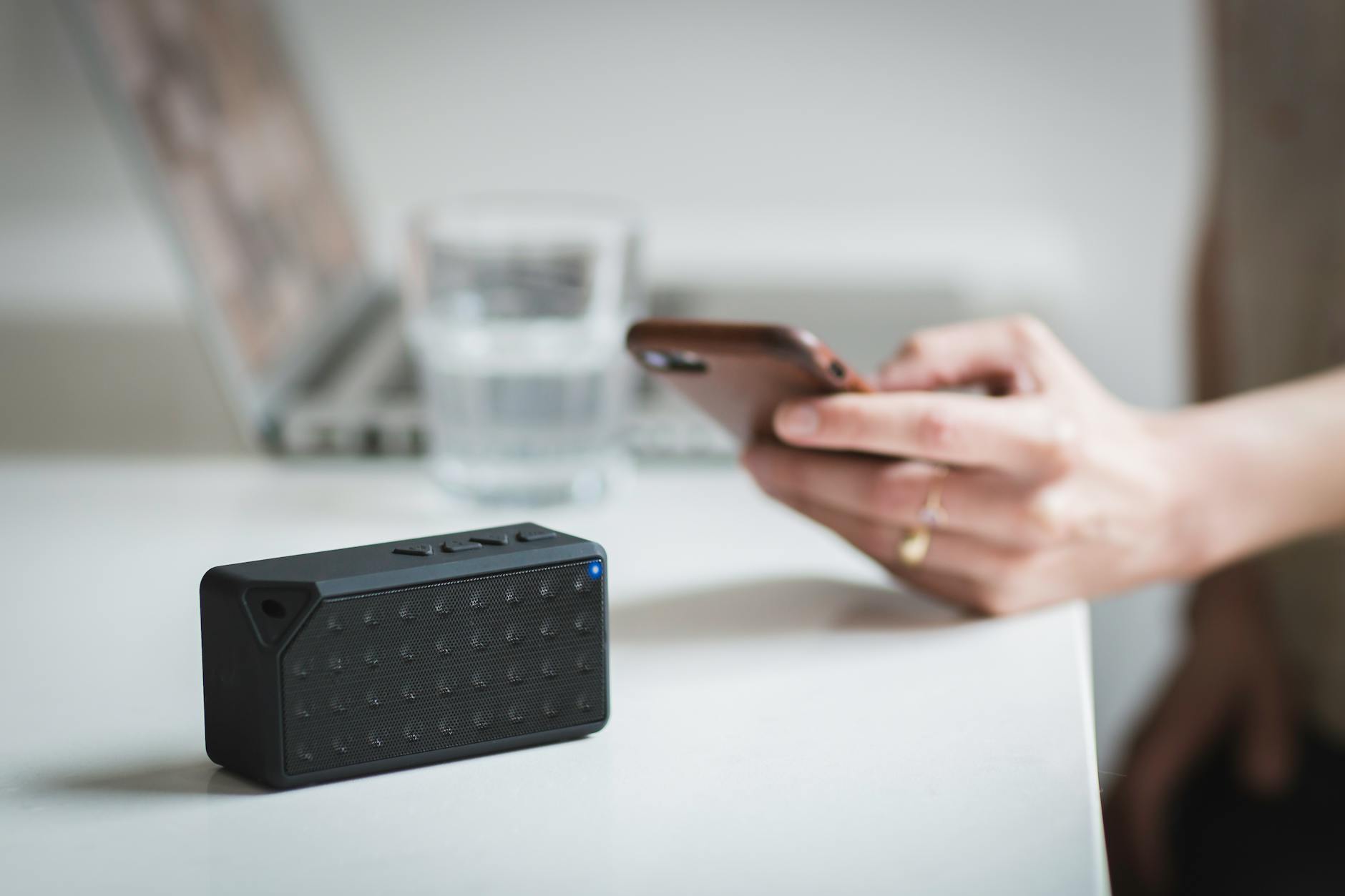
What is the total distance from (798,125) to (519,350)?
2.99 feet

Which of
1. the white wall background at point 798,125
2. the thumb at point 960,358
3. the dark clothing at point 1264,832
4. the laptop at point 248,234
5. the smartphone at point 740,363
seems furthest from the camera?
the white wall background at point 798,125

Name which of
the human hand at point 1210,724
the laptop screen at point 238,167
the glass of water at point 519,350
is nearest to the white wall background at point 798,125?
the laptop screen at point 238,167

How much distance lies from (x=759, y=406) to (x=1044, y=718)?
18cm

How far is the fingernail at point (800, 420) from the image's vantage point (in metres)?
0.53

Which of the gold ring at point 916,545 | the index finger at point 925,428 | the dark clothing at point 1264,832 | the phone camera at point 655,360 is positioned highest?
the phone camera at point 655,360

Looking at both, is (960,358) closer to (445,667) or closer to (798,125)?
(445,667)

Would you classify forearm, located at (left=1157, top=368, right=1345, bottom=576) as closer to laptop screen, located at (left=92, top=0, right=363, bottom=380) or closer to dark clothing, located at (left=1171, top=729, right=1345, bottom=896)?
dark clothing, located at (left=1171, top=729, right=1345, bottom=896)

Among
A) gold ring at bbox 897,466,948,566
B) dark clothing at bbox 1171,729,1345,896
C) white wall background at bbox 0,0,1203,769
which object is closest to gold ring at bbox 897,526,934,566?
gold ring at bbox 897,466,948,566

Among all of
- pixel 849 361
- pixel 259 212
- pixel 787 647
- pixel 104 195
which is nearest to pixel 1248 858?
pixel 849 361

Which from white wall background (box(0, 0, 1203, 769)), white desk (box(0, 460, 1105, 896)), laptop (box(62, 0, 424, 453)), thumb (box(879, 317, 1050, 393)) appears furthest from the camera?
white wall background (box(0, 0, 1203, 769))

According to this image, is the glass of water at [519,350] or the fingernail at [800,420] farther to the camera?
the glass of water at [519,350]

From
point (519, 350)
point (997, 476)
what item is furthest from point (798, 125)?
point (997, 476)

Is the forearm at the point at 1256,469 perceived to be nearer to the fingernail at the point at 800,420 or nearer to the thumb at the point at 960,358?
the thumb at the point at 960,358

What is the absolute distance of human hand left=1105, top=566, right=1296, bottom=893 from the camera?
949 mm
